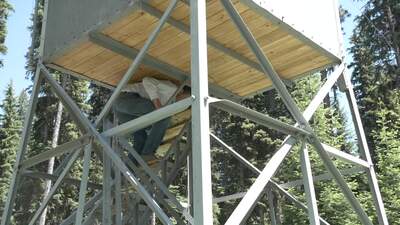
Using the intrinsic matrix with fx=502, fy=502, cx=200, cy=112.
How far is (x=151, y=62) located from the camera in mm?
6641

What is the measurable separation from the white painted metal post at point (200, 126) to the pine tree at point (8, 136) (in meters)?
28.2

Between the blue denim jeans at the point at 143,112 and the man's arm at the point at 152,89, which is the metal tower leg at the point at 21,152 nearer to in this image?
the blue denim jeans at the point at 143,112

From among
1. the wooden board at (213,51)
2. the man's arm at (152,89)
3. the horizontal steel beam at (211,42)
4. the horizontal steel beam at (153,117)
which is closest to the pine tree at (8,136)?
the wooden board at (213,51)

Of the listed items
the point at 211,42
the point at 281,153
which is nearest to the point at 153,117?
the point at 281,153

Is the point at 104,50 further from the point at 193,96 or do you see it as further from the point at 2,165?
the point at 2,165

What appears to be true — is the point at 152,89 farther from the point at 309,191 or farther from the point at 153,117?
the point at 309,191

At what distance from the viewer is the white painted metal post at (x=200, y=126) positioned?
3.92m

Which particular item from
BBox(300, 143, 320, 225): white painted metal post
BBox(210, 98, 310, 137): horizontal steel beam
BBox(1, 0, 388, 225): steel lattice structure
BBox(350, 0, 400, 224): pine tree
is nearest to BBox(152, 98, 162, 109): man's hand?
BBox(1, 0, 388, 225): steel lattice structure

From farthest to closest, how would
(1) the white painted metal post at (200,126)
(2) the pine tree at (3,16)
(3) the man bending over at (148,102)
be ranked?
(2) the pine tree at (3,16) → (3) the man bending over at (148,102) → (1) the white painted metal post at (200,126)

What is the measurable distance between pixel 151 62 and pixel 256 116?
7.03 feet

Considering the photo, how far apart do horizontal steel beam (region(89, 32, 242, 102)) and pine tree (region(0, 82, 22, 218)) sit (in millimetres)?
25556

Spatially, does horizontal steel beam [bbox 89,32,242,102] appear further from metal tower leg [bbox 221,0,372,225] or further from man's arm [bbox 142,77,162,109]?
metal tower leg [bbox 221,0,372,225]

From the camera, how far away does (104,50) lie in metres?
6.29

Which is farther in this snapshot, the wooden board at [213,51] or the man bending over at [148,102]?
the man bending over at [148,102]
